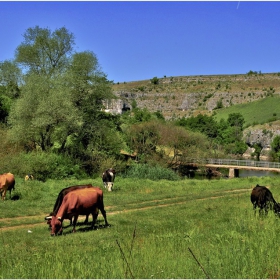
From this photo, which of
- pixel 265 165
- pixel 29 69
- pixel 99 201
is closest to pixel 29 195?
pixel 99 201

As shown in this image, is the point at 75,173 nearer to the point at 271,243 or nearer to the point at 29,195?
the point at 29,195

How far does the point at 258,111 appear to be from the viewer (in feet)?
409

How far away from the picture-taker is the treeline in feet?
118

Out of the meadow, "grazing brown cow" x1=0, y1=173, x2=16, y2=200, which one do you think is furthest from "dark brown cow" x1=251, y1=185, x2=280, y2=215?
"grazing brown cow" x1=0, y1=173, x2=16, y2=200

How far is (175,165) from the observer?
5175 centimetres

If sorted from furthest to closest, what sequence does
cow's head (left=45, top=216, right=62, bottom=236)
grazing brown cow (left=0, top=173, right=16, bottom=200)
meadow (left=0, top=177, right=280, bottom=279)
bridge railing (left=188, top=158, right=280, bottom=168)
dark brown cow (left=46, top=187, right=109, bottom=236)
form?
bridge railing (left=188, top=158, right=280, bottom=168)
grazing brown cow (left=0, top=173, right=16, bottom=200)
dark brown cow (left=46, top=187, right=109, bottom=236)
cow's head (left=45, top=216, right=62, bottom=236)
meadow (left=0, top=177, right=280, bottom=279)

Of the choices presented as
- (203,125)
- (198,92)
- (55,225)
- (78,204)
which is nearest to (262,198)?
(78,204)

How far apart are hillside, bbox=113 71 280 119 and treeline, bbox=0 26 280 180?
103m

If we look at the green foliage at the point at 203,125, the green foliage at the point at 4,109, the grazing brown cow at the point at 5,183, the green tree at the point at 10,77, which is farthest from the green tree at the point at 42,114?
the green foliage at the point at 203,125

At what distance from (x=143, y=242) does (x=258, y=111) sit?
403 ft

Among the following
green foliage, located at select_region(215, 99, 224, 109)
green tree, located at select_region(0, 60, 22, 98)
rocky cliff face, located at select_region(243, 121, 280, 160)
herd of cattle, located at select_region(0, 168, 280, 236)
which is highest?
green foliage, located at select_region(215, 99, 224, 109)

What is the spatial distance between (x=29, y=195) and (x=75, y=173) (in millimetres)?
14844

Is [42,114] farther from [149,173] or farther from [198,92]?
[198,92]

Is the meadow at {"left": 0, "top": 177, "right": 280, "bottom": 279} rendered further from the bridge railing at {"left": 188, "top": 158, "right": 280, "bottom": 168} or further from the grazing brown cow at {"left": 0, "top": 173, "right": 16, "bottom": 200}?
the bridge railing at {"left": 188, "top": 158, "right": 280, "bottom": 168}
